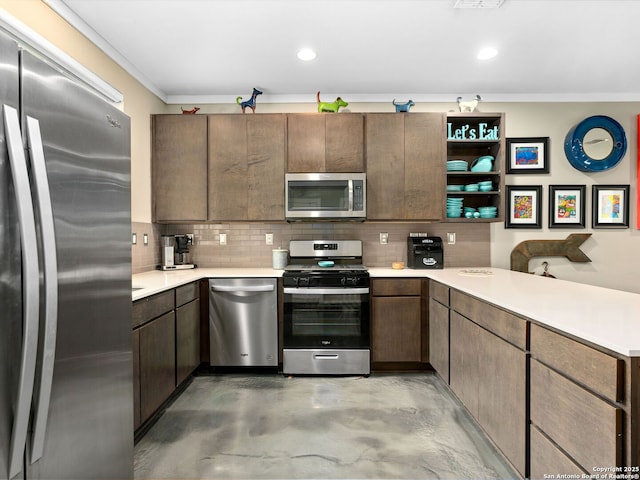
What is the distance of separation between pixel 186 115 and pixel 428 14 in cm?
227

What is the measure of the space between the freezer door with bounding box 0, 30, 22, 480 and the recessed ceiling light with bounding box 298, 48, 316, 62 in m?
2.22

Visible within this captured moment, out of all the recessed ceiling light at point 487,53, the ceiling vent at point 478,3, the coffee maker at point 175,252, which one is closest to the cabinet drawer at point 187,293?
the coffee maker at point 175,252

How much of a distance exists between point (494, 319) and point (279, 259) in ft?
7.11

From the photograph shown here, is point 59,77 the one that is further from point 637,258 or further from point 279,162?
point 637,258

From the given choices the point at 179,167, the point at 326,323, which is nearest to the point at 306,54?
the point at 179,167

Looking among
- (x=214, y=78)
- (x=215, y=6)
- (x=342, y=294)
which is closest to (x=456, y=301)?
(x=342, y=294)

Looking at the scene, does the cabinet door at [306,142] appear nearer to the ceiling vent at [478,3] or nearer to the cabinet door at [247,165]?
the cabinet door at [247,165]

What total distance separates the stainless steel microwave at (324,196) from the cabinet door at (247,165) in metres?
0.12

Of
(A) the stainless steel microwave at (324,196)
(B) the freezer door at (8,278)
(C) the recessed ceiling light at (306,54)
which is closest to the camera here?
(B) the freezer door at (8,278)

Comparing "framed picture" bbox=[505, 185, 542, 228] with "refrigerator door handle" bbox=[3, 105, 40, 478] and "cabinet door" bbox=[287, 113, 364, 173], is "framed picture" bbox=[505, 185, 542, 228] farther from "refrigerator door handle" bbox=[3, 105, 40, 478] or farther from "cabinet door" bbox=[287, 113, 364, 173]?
"refrigerator door handle" bbox=[3, 105, 40, 478]

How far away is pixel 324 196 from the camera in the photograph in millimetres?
3420

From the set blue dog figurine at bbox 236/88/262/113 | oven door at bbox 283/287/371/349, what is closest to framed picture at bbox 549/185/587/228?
oven door at bbox 283/287/371/349

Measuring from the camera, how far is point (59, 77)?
→ 1.04 m

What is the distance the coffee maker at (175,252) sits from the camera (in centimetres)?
349
